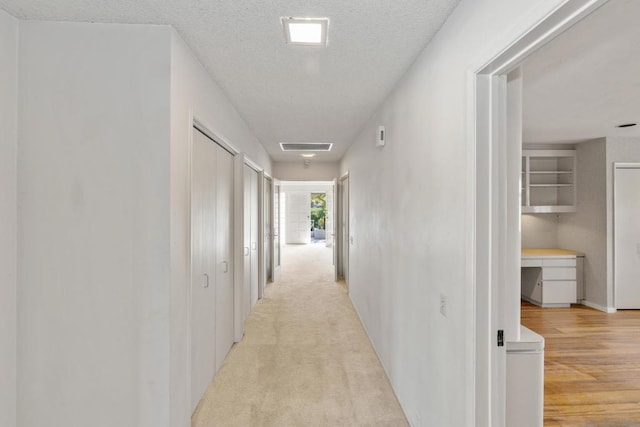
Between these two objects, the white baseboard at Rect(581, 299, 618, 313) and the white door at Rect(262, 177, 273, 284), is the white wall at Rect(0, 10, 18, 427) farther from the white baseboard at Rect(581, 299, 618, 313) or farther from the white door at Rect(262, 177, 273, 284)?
the white baseboard at Rect(581, 299, 618, 313)

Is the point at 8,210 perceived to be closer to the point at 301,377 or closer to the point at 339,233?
the point at 301,377

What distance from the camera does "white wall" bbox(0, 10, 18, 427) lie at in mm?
1746

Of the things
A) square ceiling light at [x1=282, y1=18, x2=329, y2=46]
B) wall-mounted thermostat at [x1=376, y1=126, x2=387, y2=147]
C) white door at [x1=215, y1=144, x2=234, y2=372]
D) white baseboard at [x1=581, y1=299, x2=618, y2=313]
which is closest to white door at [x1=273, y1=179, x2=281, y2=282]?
white door at [x1=215, y1=144, x2=234, y2=372]

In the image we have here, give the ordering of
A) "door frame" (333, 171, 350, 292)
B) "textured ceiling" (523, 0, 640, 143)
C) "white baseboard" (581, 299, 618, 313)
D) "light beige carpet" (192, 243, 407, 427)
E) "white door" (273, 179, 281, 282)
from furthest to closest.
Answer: "door frame" (333, 171, 350, 292)
"white door" (273, 179, 281, 282)
"white baseboard" (581, 299, 618, 313)
"light beige carpet" (192, 243, 407, 427)
"textured ceiling" (523, 0, 640, 143)

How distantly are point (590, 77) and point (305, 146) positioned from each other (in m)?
3.66

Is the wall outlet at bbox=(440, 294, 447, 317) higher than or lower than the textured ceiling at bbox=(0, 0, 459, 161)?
lower

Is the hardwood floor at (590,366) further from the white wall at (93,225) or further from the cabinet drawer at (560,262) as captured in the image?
the white wall at (93,225)

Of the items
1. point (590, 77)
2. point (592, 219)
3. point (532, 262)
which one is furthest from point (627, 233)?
point (590, 77)

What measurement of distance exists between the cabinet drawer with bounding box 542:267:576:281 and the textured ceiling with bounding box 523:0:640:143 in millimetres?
1966

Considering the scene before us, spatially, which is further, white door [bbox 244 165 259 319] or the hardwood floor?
white door [bbox 244 165 259 319]

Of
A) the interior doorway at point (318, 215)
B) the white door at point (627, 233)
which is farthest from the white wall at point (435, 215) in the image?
the interior doorway at point (318, 215)

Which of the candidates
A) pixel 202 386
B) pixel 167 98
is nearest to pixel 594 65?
pixel 167 98

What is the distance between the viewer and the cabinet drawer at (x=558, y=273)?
5016 millimetres

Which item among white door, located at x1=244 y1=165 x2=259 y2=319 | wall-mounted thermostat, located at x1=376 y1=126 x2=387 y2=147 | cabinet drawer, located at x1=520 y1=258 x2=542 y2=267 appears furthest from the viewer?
cabinet drawer, located at x1=520 y1=258 x2=542 y2=267
